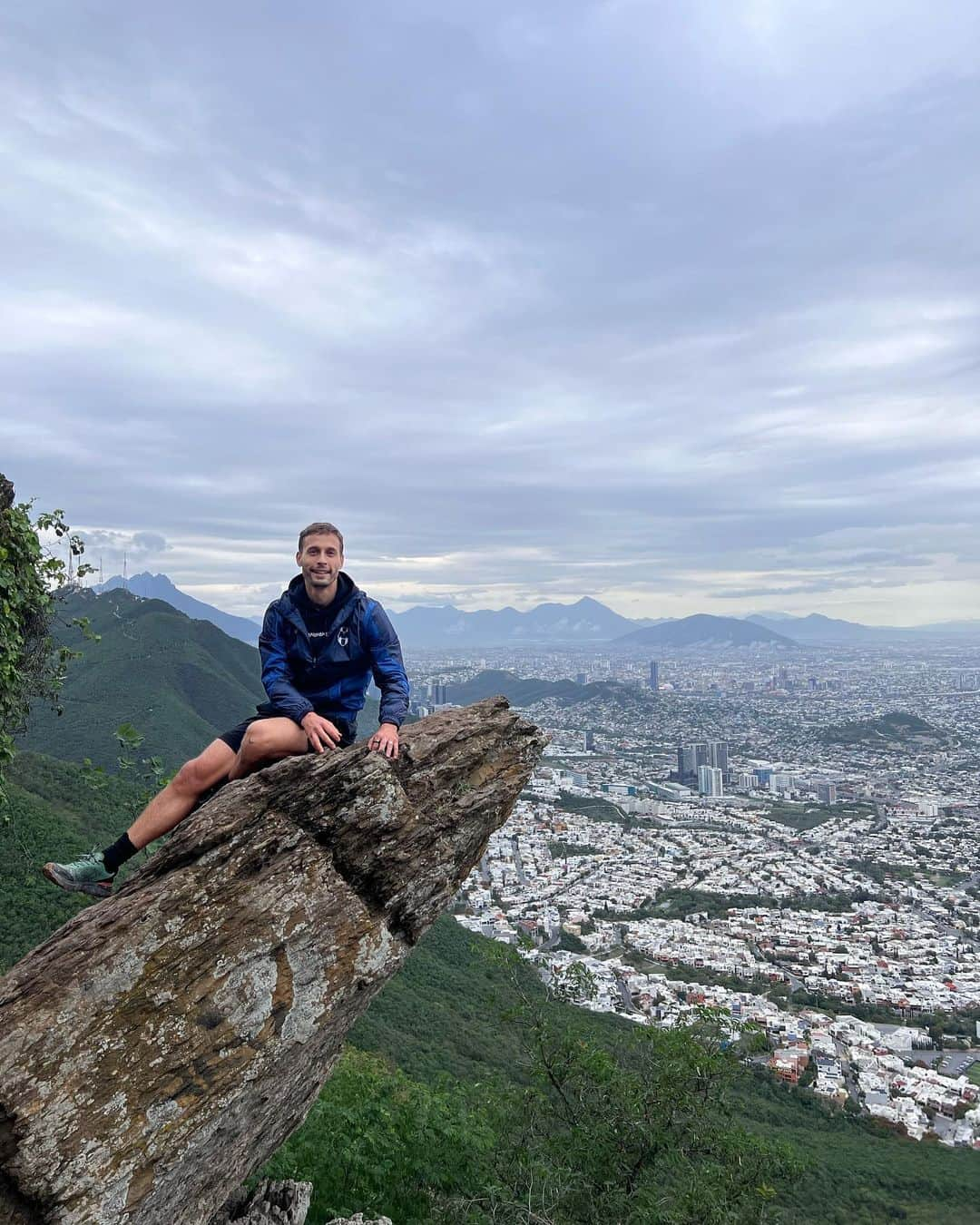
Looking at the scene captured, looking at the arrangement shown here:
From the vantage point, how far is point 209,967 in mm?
4574

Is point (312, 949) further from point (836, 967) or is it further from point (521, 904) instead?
point (521, 904)

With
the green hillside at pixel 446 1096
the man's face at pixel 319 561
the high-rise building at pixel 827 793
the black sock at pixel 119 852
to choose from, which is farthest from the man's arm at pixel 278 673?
the high-rise building at pixel 827 793

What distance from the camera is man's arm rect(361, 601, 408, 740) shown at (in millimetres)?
5871

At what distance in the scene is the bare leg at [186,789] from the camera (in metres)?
5.69

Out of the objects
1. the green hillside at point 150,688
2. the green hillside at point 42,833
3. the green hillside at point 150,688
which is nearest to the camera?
the green hillside at point 42,833

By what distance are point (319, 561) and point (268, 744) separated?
1.51 m

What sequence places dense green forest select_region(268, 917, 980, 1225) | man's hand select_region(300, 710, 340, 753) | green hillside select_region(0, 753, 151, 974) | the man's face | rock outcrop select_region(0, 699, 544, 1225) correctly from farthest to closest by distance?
dense green forest select_region(268, 917, 980, 1225)
green hillside select_region(0, 753, 151, 974)
the man's face
man's hand select_region(300, 710, 340, 753)
rock outcrop select_region(0, 699, 544, 1225)

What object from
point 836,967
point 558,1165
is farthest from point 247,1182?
point 836,967

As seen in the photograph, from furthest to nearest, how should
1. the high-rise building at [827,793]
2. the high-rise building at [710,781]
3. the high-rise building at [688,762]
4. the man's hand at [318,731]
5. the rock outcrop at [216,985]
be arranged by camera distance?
the high-rise building at [688,762] → the high-rise building at [710,781] → the high-rise building at [827,793] → the man's hand at [318,731] → the rock outcrop at [216,985]

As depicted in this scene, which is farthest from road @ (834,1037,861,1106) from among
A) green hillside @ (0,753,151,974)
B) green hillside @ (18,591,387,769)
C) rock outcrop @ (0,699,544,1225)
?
rock outcrop @ (0,699,544,1225)

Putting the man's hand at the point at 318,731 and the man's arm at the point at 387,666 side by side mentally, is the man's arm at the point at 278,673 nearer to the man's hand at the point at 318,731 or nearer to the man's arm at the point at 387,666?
the man's hand at the point at 318,731

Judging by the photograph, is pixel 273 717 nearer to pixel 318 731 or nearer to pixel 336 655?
pixel 318 731

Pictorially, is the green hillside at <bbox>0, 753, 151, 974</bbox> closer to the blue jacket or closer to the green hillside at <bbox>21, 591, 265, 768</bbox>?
the blue jacket

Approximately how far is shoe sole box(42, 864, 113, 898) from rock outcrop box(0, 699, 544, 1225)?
426 mm
